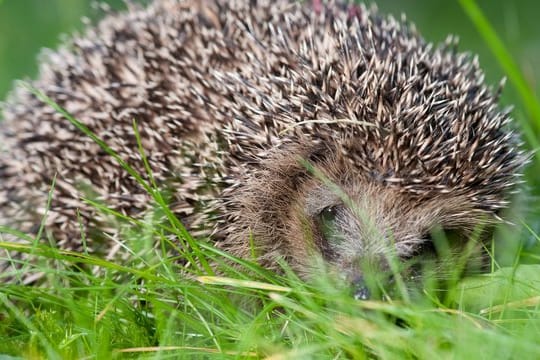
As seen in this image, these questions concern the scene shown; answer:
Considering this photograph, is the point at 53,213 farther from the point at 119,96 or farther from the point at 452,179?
the point at 452,179

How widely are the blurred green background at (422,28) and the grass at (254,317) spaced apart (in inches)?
56.7

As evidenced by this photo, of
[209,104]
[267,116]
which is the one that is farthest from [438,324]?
[209,104]

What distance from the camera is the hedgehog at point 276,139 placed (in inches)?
122

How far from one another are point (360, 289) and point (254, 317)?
1.11 feet

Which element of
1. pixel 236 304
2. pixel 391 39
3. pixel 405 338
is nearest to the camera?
pixel 405 338

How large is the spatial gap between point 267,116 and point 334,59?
315 mm

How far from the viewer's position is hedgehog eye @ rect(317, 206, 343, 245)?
3.14 metres

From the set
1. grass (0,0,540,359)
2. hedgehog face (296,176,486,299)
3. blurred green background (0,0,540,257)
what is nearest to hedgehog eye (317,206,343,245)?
hedgehog face (296,176,486,299)

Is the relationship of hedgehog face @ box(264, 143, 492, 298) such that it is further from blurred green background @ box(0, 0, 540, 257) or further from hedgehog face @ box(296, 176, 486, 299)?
blurred green background @ box(0, 0, 540, 257)

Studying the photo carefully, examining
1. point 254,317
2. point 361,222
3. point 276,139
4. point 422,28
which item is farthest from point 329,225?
point 422,28

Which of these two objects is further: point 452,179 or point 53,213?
point 53,213

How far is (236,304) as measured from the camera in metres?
3.05

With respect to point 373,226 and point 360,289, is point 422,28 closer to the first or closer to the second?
point 373,226

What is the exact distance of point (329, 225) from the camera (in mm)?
3178
